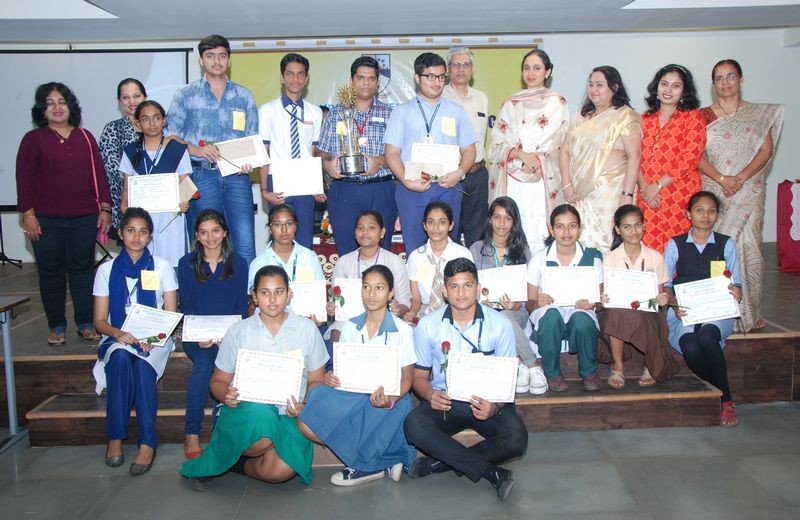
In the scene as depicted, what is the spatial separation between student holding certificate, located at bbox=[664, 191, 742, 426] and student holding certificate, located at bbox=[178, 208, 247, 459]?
2486 mm

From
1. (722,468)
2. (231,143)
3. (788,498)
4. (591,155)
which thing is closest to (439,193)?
(591,155)

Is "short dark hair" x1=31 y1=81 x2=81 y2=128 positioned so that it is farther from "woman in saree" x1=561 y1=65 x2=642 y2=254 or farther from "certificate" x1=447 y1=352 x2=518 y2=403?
"woman in saree" x1=561 y1=65 x2=642 y2=254

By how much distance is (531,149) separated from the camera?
4.59m

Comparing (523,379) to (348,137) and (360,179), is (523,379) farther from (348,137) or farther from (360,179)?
(348,137)

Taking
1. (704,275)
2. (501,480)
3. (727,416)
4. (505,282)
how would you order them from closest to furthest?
1. (501,480)
2. (727,416)
3. (505,282)
4. (704,275)

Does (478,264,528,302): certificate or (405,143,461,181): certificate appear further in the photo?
(405,143,461,181): certificate

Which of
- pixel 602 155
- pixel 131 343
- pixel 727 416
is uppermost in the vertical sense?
pixel 602 155

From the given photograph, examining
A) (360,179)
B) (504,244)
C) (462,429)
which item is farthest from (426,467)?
(360,179)

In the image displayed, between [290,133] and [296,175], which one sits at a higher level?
[290,133]

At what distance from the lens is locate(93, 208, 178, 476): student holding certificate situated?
3.58m

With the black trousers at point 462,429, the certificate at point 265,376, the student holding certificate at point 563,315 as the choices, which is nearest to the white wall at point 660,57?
the student holding certificate at point 563,315

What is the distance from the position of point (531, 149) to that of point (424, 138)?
0.74 metres

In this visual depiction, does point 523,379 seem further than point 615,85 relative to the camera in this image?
No

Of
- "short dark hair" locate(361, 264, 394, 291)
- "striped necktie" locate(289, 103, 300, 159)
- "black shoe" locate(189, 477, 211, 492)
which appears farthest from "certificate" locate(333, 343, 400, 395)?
"striped necktie" locate(289, 103, 300, 159)
